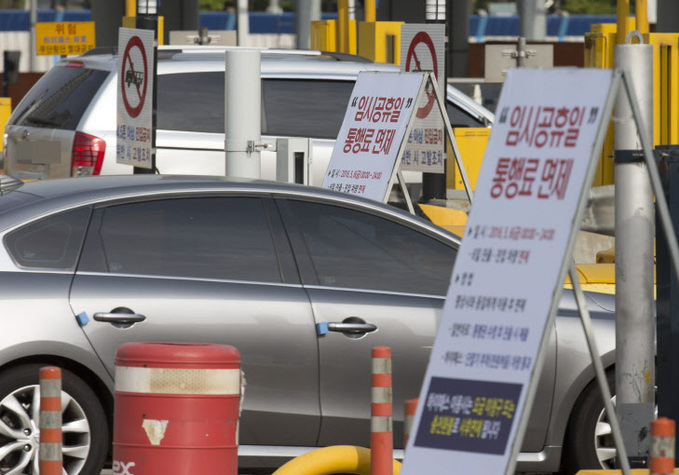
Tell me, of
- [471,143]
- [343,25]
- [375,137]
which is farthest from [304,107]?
[343,25]

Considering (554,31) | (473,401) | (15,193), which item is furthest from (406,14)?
(554,31)

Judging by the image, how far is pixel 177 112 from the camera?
40.4ft

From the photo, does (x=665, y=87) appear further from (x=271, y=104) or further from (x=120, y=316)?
(x=120, y=316)

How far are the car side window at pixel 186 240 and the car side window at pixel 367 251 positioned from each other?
19 cm

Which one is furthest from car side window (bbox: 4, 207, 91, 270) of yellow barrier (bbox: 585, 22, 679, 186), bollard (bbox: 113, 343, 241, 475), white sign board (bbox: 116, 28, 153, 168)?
yellow barrier (bbox: 585, 22, 679, 186)

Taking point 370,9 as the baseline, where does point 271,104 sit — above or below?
below

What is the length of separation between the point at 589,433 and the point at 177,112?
5912 mm

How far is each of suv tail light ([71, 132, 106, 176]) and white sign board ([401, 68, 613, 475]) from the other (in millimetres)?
6900

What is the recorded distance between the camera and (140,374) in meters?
5.71

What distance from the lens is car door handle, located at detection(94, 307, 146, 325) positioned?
6.67 metres

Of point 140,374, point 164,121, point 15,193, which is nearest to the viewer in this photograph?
point 140,374

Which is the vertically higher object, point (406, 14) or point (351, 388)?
point (406, 14)

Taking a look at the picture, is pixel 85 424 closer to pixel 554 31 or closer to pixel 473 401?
pixel 473 401

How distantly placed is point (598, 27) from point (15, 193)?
11.5 metres
